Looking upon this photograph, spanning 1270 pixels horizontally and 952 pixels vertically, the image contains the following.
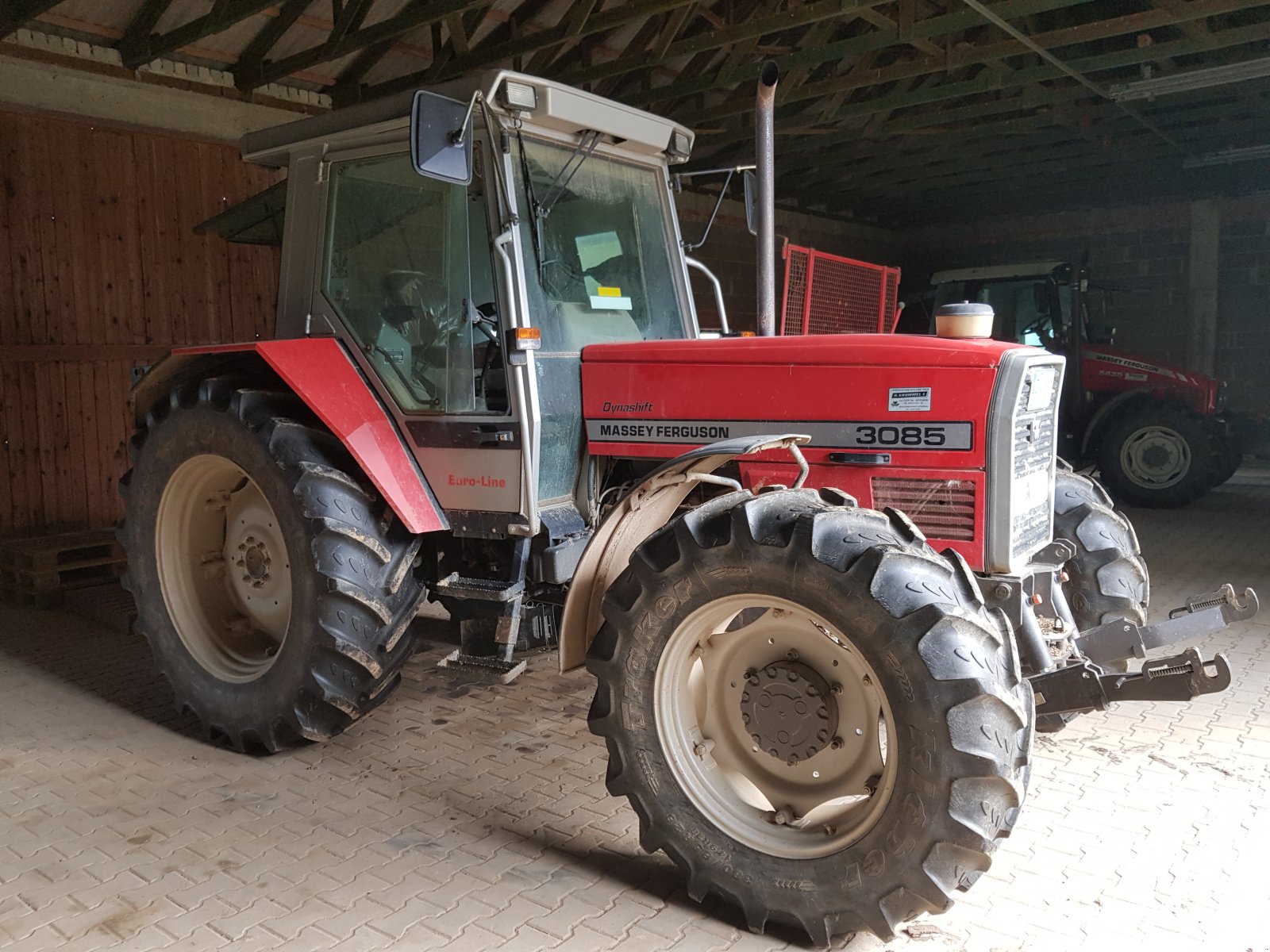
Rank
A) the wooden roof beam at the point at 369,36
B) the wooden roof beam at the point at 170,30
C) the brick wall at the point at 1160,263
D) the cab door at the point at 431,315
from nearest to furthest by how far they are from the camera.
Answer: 1. the cab door at the point at 431,315
2. the wooden roof beam at the point at 170,30
3. the wooden roof beam at the point at 369,36
4. the brick wall at the point at 1160,263

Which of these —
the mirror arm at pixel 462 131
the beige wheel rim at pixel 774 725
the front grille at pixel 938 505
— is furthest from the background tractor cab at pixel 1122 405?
the beige wheel rim at pixel 774 725

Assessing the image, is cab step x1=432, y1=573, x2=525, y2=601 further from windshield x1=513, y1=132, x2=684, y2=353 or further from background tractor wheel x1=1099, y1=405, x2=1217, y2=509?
background tractor wheel x1=1099, y1=405, x2=1217, y2=509

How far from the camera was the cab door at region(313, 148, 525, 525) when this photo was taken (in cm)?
345

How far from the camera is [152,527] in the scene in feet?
13.0

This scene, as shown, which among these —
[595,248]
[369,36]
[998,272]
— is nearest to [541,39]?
[369,36]

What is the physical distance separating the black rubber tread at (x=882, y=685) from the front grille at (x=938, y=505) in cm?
39

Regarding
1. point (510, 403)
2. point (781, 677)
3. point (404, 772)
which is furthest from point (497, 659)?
point (781, 677)

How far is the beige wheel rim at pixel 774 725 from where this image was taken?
8.33 feet

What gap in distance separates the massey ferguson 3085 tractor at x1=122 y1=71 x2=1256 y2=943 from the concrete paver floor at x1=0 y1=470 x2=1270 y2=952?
23 centimetres

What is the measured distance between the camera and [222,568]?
413cm

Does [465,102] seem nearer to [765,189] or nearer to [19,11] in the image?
[765,189]

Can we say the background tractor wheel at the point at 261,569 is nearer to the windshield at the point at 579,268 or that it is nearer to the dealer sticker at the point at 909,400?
the windshield at the point at 579,268

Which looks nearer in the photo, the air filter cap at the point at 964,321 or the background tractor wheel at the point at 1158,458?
the air filter cap at the point at 964,321

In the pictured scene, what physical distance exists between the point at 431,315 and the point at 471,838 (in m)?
1.78
